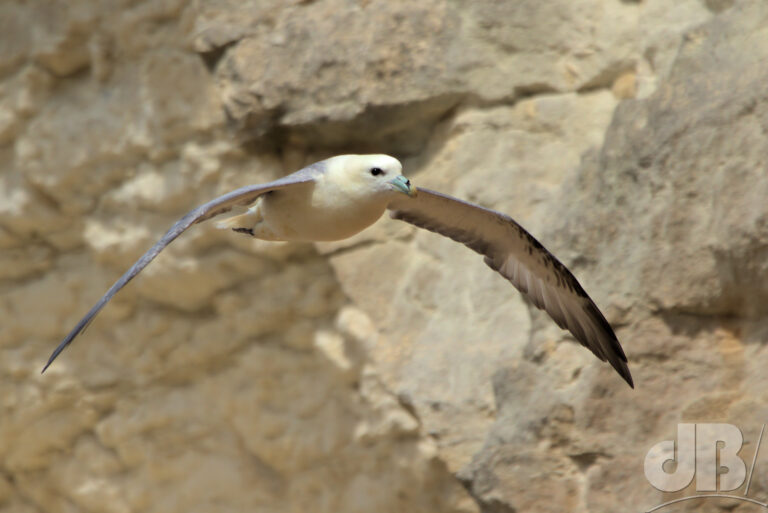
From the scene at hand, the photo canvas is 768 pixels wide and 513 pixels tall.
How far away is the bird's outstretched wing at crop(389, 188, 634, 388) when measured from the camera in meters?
4.03

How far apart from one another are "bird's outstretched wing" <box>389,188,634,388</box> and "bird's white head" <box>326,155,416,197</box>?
503 millimetres

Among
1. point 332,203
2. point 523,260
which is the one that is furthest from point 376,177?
point 523,260

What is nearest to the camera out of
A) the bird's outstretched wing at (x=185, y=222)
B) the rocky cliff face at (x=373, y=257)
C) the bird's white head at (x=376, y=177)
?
the bird's outstretched wing at (x=185, y=222)

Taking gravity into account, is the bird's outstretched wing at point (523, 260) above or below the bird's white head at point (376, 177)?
below

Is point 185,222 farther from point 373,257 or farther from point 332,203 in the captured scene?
point 373,257

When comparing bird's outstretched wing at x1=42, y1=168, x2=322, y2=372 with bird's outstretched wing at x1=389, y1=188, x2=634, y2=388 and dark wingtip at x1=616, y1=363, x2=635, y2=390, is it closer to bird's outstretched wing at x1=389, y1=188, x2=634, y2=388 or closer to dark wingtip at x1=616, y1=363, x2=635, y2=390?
bird's outstretched wing at x1=389, y1=188, x2=634, y2=388

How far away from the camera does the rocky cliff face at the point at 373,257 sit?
13.5ft

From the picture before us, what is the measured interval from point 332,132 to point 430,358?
1329mm

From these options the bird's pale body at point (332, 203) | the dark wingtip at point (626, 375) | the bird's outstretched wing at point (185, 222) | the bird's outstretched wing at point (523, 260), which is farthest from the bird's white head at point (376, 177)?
the dark wingtip at point (626, 375)

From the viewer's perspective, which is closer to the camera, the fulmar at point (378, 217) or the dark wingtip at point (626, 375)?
the fulmar at point (378, 217)

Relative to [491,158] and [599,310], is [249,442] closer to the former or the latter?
[491,158]

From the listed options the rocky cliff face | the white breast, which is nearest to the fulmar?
the white breast

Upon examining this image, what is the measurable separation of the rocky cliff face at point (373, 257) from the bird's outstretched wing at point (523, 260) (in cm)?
22

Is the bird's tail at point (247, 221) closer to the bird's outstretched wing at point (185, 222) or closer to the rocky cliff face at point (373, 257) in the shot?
the bird's outstretched wing at point (185, 222)
